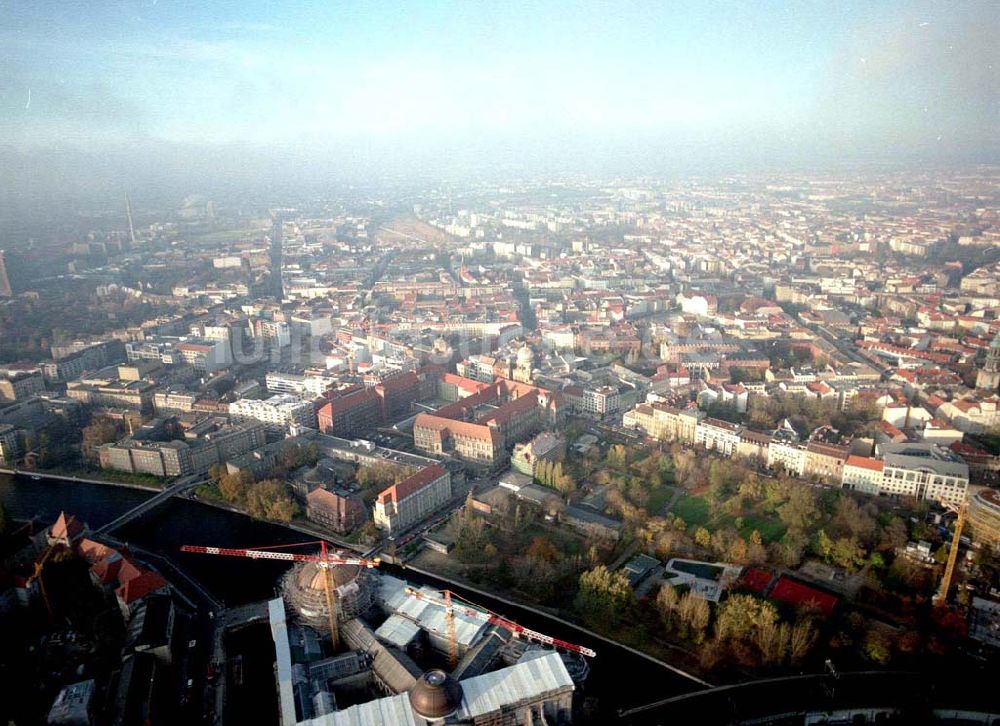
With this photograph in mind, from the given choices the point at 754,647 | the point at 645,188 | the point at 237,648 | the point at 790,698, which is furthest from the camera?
the point at 645,188

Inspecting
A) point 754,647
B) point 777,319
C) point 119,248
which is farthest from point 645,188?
point 754,647

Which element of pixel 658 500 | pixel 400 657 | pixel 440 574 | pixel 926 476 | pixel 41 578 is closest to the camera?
Result: pixel 400 657

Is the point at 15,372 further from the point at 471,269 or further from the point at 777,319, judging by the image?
the point at 777,319

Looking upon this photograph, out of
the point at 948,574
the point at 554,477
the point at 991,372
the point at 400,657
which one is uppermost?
the point at 991,372

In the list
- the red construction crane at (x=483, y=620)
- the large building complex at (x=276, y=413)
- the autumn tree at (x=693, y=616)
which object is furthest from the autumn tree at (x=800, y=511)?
the large building complex at (x=276, y=413)

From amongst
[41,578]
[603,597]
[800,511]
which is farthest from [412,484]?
[800,511]

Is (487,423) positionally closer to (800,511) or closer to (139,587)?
(800,511)
